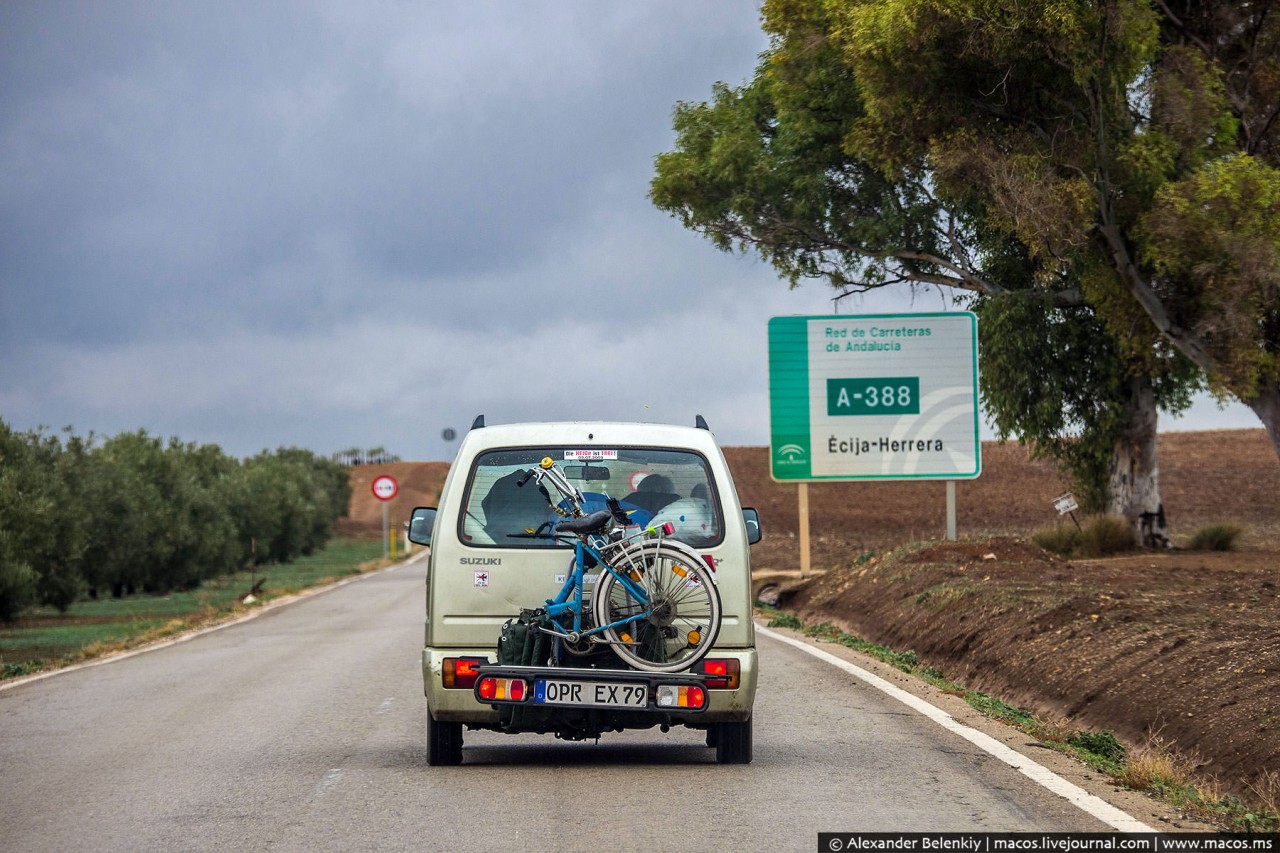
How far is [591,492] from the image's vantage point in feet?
29.3

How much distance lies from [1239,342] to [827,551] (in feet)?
69.8

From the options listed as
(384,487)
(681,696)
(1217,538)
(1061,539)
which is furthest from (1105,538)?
(384,487)

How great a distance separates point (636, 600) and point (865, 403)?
18775 mm

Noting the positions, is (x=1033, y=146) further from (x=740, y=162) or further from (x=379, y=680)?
(x=379, y=680)

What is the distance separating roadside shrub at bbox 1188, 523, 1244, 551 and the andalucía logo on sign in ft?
21.6

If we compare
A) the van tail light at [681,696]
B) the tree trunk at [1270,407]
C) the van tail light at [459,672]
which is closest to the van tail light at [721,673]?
the van tail light at [681,696]

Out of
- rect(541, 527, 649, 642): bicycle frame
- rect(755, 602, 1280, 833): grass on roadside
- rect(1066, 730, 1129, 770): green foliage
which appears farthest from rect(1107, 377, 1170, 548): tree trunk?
rect(541, 527, 649, 642): bicycle frame

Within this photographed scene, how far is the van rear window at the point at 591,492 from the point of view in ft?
28.5

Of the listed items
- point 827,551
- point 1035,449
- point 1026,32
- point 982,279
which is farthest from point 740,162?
point 827,551

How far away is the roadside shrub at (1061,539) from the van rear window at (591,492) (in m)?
17.0

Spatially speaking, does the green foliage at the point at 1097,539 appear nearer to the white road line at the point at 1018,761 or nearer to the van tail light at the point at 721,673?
the white road line at the point at 1018,761

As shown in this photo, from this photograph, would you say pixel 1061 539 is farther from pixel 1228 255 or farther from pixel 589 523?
pixel 589 523

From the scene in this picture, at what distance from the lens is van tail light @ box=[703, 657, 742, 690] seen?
27.9ft

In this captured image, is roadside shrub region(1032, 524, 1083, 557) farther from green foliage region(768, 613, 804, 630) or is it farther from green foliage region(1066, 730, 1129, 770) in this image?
green foliage region(1066, 730, 1129, 770)
